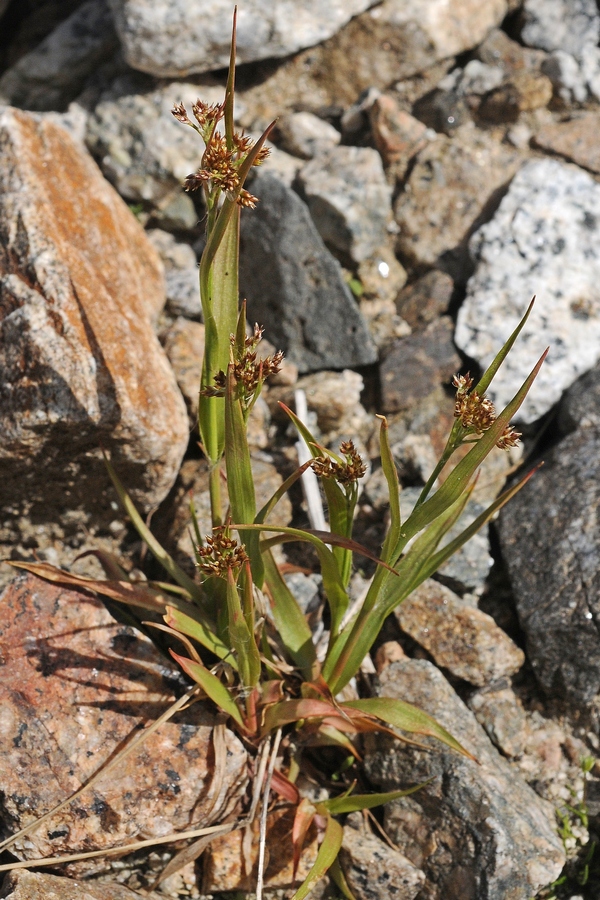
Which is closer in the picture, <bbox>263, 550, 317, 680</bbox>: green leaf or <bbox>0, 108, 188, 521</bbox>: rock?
<bbox>263, 550, 317, 680</bbox>: green leaf

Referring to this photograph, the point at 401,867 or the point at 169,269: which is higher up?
the point at 169,269

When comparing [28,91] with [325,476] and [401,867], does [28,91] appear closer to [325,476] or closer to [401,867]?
[325,476]

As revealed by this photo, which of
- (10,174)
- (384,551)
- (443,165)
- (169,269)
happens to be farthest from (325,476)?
(443,165)

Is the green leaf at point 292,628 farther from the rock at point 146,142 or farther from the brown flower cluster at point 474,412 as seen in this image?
the rock at point 146,142

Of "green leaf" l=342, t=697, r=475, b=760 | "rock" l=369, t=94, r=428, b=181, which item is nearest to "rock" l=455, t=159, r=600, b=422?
"rock" l=369, t=94, r=428, b=181

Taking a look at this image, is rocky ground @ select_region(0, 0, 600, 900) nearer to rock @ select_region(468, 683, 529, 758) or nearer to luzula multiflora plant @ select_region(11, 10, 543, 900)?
rock @ select_region(468, 683, 529, 758)

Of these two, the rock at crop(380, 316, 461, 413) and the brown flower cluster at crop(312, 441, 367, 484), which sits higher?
the rock at crop(380, 316, 461, 413)
